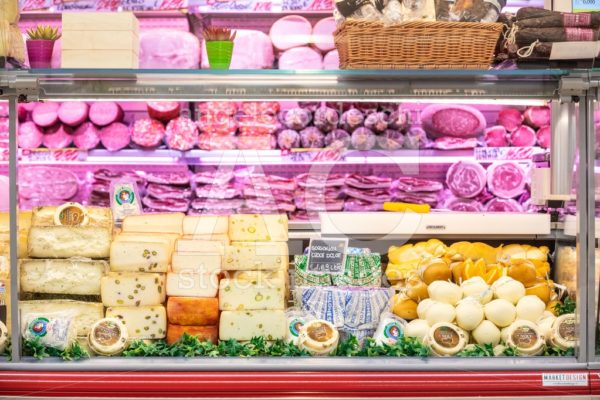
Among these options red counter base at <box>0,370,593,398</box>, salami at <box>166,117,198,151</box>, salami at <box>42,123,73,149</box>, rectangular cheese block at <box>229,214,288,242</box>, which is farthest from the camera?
salami at <box>42,123,73,149</box>

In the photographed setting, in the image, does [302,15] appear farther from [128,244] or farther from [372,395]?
[372,395]

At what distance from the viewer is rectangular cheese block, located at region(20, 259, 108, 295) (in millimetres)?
2850

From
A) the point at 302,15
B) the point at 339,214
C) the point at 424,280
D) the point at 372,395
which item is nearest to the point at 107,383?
the point at 372,395

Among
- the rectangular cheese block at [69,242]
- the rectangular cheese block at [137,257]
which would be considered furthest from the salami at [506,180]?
the rectangular cheese block at [69,242]

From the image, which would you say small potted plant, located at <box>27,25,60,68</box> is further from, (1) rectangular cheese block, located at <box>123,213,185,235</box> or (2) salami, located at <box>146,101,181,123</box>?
(2) salami, located at <box>146,101,181,123</box>

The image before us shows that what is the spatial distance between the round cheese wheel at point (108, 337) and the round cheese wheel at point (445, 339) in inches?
45.1

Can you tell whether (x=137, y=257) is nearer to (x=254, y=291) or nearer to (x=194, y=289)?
(x=194, y=289)

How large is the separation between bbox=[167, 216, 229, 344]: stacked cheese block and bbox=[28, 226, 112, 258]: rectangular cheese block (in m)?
0.30

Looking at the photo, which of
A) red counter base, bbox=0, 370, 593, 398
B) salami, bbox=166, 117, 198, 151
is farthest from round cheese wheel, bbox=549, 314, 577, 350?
salami, bbox=166, 117, 198, 151

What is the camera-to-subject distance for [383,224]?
3.92 metres

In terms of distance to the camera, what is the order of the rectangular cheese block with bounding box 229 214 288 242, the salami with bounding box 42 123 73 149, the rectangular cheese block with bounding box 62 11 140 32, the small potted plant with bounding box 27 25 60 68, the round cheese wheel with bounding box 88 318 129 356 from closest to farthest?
the round cheese wheel with bounding box 88 318 129 356
the rectangular cheese block with bounding box 62 11 140 32
the small potted plant with bounding box 27 25 60 68
the rectangular cheese block with bounding box 229 214 288 242
the salami with bounding box 42 123 73 149

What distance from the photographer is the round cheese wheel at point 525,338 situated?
277 cm

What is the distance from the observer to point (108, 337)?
2754 mm

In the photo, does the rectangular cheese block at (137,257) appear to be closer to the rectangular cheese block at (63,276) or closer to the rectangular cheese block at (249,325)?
the rectangular cheese block at (63,276)
